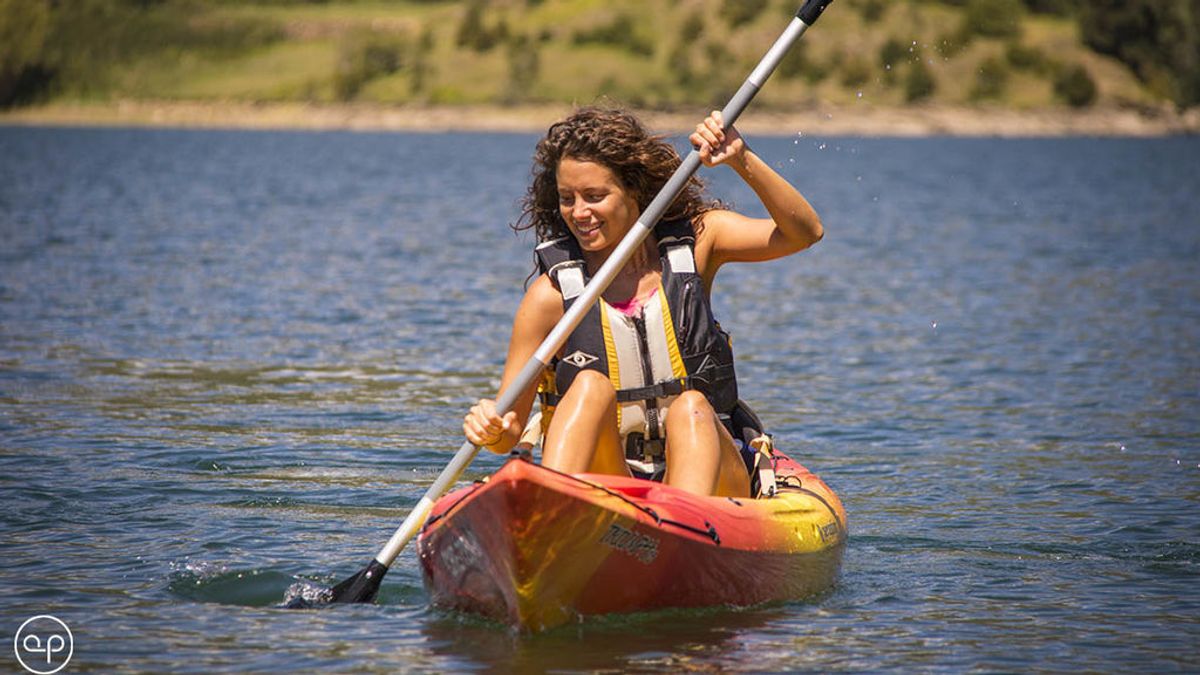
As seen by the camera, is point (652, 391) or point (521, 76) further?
point (521, 76)

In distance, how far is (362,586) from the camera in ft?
23.1

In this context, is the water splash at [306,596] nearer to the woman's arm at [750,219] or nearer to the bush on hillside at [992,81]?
the woman's arm at [750,219]

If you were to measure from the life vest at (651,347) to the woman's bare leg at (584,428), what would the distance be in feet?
0.73

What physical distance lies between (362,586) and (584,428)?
4.78 ft

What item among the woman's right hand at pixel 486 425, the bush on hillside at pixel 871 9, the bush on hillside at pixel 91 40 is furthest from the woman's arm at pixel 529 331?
the bush on hillside at pixel 91 40

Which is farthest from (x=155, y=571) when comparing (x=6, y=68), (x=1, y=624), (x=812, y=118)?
(x=6, y=68)

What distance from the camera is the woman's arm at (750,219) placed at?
645cm

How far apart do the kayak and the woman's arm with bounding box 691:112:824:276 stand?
3.54 feet

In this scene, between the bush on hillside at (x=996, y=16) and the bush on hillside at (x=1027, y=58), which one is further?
the bush on hillside at (x=1027, y=58)

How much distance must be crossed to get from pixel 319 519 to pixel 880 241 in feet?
68.3

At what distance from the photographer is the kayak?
5840 millimetres

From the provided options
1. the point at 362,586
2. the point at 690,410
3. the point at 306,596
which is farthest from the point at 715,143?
the point at 306,596

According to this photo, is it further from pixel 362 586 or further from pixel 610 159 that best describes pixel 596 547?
pixel 610 159

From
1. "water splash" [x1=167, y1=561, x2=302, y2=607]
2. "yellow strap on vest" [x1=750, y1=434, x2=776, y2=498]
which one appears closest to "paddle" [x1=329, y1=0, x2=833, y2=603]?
"water splash" [x1=167, y1=561, x2=302, y2=607]
